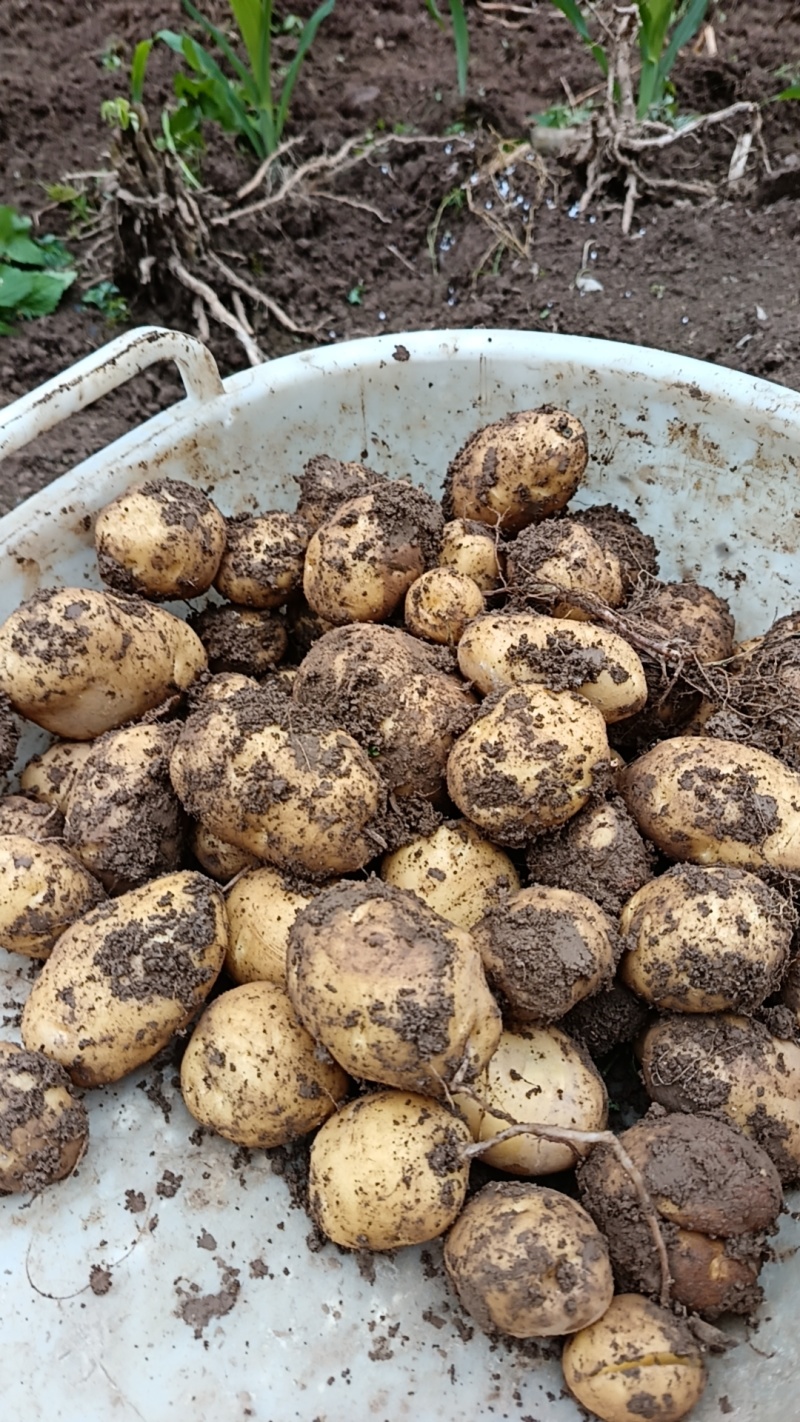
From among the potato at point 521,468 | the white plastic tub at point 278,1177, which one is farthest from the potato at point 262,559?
the potato at point 521,468

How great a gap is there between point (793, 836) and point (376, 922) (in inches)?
22.2

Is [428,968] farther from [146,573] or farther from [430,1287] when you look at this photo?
[146,573]

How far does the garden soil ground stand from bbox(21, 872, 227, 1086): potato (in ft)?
4.16

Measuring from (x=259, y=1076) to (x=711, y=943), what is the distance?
57cm

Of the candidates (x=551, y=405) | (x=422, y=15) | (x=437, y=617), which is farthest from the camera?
(x=422, y=15)

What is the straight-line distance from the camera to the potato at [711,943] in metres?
1.23

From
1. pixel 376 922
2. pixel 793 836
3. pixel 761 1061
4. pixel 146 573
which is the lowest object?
pixel 761 1061

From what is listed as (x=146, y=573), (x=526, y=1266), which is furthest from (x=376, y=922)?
(x=146, y=573)

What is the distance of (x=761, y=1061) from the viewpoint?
1.24m

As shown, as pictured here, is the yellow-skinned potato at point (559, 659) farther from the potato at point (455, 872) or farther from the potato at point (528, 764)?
the potato at point (455, 872)

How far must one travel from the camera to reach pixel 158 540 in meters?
1.57

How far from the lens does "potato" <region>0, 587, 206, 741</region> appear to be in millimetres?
1475

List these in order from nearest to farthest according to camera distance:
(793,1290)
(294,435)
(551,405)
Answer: (793,1290)
(551,405)
(294,435)

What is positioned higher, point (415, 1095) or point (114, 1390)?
point (415, 1095)
